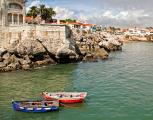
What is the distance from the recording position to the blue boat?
4034 centimetres

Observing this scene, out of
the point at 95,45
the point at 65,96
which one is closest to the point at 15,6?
the point at 65,96

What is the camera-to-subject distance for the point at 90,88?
173 feet

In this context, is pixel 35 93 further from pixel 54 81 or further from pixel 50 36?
pixel 50 36

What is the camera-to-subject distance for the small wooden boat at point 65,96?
146ft

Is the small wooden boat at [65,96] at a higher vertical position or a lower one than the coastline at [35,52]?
lower

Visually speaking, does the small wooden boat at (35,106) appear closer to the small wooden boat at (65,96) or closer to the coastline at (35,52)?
the small wooden boat at (65,96)

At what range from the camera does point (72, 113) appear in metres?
40.5

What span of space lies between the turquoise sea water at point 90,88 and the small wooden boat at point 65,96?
0.89m

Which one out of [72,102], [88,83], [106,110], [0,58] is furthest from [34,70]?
[106,110]

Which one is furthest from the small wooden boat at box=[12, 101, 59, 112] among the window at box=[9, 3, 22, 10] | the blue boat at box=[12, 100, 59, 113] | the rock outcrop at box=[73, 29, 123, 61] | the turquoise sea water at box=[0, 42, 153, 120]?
the rock outcrop at box=[73, 29, 123, 61]

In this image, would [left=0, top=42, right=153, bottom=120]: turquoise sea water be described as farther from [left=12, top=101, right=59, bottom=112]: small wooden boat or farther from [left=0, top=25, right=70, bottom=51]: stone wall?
[left=0, top=25, right=70, bottom=51]: stone wall

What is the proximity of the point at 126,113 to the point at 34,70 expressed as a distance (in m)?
30.4

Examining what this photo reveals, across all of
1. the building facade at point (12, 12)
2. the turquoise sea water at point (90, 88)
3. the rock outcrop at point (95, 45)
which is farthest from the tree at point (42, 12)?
the turquoise sea water at point (90, 88)

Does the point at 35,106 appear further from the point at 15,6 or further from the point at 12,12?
the point at 15,6
